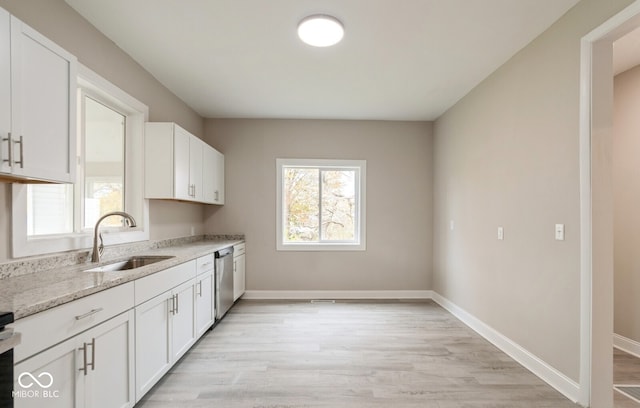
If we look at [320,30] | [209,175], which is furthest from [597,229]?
[209,175]

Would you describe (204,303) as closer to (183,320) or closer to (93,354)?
(183,320)

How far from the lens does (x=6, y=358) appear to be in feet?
3.42

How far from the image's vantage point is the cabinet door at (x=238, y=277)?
13.1ft

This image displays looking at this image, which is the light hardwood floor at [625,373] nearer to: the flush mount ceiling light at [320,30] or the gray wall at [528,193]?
the gray wall at [528,193]

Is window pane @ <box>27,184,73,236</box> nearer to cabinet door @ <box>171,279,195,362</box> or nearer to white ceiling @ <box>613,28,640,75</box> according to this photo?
cabinet door @ <box>171,279,195,362</box>

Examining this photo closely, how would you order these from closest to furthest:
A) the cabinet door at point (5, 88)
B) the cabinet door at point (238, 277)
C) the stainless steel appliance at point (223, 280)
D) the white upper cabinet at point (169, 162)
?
the cabinet door at point (5, 88) → the white upper cabinet at point (169, 162) → the stainless steel appliance at point (223, 280) → the cabinet door at point (238, 277)

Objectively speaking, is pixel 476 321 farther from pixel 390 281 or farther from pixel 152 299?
pixel 152 299

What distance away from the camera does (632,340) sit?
2.76 m

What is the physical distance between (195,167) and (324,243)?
86.0 inches

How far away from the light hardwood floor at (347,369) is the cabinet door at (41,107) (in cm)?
164

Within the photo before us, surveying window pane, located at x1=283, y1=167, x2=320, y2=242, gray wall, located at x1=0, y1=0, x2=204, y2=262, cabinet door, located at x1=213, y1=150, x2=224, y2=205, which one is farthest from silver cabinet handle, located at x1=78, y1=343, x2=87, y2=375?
window pane, located at x1=283, y1=167, x2=320, y2=242

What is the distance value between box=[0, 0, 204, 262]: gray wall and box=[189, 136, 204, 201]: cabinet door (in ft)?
1.08

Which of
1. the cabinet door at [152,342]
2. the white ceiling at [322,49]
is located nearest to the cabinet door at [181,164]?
the white ceiling at [322,49]

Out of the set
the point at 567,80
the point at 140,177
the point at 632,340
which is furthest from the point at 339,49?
the point at 632,340
